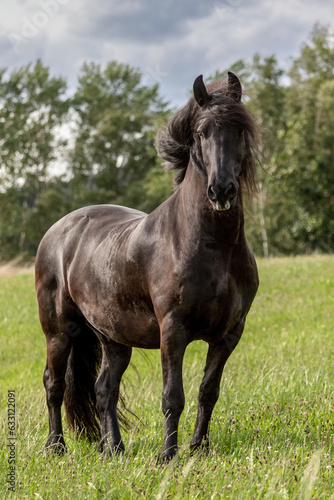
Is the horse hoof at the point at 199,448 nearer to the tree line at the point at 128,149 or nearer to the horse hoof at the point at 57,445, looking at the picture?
the horse hoof at the point at 57,445

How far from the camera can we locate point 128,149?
147ft

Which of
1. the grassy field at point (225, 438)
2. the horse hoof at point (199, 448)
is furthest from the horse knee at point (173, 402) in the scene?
the horse hoof at point (199, 448)

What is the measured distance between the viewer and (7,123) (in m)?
42.0

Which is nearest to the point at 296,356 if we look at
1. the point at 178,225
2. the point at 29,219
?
the point at 178,225

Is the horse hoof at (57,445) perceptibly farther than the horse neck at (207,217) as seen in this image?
Yes

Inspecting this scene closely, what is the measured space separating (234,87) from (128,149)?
42.1 metres

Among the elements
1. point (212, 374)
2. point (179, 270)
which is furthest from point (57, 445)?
point (179, 270)

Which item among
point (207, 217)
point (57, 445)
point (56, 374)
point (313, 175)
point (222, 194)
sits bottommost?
point (57, 445)

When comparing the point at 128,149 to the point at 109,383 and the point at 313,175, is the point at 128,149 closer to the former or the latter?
the point at 313,175

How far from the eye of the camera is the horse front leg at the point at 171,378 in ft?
11.0

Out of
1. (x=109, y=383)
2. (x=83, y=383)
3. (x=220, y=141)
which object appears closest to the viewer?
(x=220, y=141)

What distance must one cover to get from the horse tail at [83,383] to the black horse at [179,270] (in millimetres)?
145

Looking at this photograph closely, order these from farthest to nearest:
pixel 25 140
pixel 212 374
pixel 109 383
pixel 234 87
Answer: pixel 25 140
pixel 109 383
pixel 212 374
pixel 234 87

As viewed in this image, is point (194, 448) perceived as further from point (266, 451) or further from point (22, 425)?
point (22, 425)
